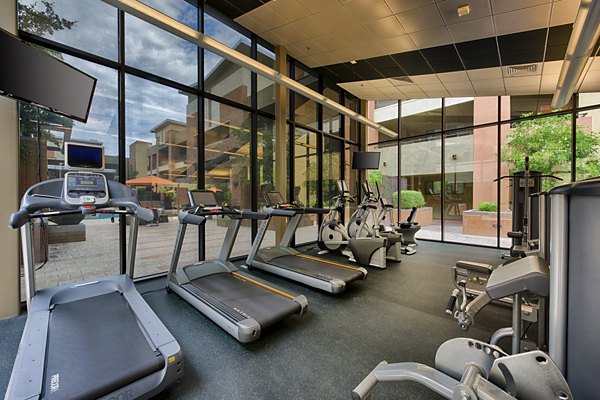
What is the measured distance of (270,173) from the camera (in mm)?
5641

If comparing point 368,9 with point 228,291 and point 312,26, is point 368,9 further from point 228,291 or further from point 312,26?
point 228,291

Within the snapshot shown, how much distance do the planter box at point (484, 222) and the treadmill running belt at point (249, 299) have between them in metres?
6.39

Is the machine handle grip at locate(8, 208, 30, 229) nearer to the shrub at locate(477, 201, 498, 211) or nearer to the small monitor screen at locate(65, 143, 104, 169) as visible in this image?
the small monitor screen at locate(65, 143, 104, 169)

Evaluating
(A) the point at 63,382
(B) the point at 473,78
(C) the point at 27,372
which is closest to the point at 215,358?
(A) the point at 63,382

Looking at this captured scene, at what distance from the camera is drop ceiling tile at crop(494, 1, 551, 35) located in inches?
134

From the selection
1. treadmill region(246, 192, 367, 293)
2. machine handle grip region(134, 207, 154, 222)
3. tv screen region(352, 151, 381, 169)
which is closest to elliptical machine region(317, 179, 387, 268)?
treadmill region(246, 192, 367, 293)

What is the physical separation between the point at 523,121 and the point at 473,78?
1872mm

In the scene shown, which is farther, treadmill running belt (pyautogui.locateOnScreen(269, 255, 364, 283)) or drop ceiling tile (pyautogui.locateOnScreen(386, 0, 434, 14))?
treadmill running belt (pyautogui.locateOnScreen(269, 255, 364, 283))

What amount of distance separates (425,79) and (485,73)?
43.4 inches

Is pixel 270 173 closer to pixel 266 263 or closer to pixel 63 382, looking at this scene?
pixel 266 263

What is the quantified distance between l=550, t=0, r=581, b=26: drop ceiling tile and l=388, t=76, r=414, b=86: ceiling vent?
256 cm

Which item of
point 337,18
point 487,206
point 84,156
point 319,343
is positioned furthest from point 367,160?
point 84,156

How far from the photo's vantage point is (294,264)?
4.21 meters

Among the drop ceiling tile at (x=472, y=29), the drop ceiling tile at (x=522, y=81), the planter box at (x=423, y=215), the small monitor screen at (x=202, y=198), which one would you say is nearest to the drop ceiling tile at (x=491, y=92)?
the drop ceiling tile at (x=522, y=81)
